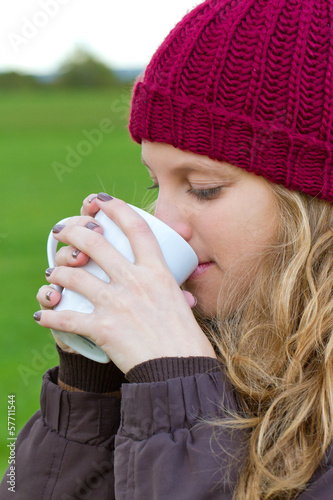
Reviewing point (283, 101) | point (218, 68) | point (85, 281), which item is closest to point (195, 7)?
point (218, 68)

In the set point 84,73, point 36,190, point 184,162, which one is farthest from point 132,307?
point 84,73

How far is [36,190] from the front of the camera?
1295 cm

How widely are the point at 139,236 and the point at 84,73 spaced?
4288cm

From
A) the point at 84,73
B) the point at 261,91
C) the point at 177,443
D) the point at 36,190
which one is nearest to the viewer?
the point at 177,443

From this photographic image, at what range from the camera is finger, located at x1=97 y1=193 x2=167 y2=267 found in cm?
173

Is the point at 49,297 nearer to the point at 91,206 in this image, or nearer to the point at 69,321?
the point at 69,321

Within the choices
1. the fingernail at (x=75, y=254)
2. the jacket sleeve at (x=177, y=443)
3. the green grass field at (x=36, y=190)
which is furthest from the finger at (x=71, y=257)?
the green grass field at (x=36, y=190)

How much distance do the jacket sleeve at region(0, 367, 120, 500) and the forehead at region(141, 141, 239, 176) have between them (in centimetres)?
70

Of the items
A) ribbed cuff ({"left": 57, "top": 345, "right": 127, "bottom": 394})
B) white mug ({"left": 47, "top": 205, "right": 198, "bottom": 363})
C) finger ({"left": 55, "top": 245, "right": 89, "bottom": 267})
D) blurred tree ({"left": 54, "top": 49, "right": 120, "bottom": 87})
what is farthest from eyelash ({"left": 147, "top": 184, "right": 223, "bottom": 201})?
blurred tree ({"left": 54, "top": 49, "right": 120, "bottom": 87})

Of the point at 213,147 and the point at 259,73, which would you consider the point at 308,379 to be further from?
the point at 259,73

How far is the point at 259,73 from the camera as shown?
178 centimetres

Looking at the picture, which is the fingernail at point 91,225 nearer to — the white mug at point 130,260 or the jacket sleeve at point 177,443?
the white mug at point 130,260

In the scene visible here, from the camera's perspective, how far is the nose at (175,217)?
1.88 meters

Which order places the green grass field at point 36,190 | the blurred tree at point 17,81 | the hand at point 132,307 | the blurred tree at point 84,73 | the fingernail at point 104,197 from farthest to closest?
the blurred tree at point 84,73 < the blurred tree at point 17,81 < the green grass field at point 36,190 < the fingernail at point 104,197 < the hand at point 132,307
